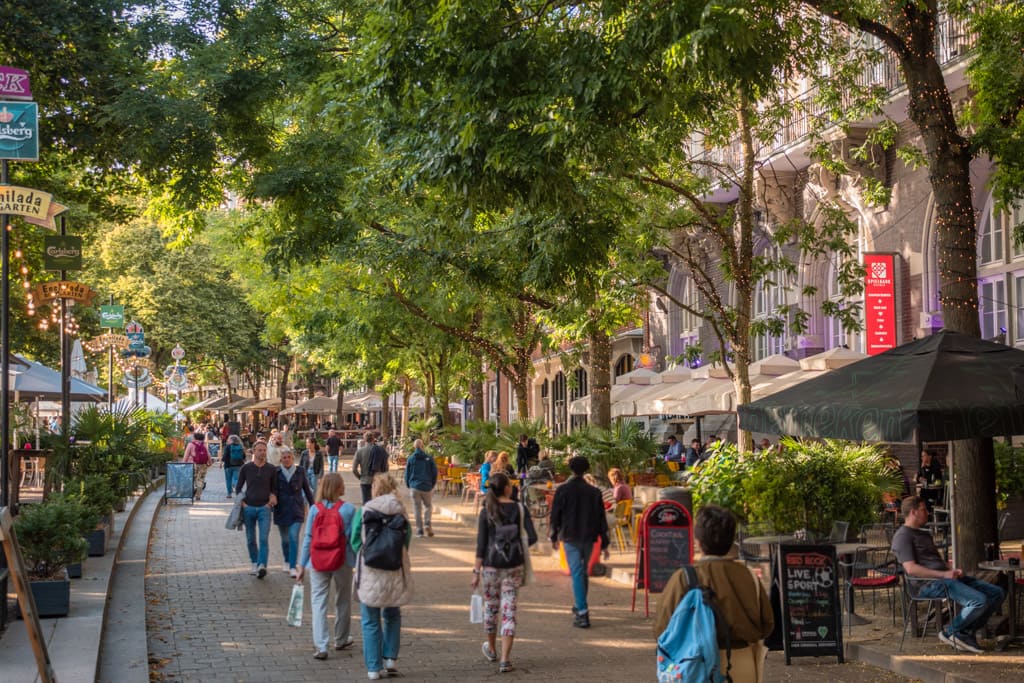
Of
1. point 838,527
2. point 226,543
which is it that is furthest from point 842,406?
point 226,543

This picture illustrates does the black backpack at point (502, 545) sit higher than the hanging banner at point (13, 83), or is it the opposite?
the hanging banner at point (13, 83)

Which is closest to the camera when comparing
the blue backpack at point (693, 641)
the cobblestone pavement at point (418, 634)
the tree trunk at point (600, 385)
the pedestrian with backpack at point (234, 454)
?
the blue backpack at point (693, 641)

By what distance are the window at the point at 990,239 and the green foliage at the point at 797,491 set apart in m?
7.94

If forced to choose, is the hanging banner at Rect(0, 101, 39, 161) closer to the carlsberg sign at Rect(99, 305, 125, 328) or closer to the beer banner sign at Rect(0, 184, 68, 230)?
the beer banner sign at Rect(0, 184, 68, 230)

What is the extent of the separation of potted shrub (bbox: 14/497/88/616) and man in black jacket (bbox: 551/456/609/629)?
15.0 ft

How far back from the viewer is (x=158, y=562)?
649 inches

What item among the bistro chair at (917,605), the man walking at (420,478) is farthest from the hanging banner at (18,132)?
the man walking at (420,478)

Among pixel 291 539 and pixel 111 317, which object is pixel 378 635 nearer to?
pixel 291 539

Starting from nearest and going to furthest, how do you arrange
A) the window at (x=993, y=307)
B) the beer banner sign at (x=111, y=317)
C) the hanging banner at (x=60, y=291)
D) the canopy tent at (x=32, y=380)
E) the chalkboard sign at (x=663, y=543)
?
the chalkboard sign at (x=663, y=543)
the hanging banner at (x=60, y=291)
the window at (x=993, y=307)
the canopy tent at (x=32, y=380)
the beer banner sign at (x=111, y=317)

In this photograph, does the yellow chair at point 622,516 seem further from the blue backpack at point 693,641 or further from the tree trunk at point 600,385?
the blue backpack at point 693,641

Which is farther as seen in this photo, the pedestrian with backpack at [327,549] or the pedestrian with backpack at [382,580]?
the pedestrian with backpack at [327,549]

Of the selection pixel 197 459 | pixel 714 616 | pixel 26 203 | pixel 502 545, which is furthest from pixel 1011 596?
pixel 197 459

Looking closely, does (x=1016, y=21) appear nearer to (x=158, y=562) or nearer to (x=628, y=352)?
(x=158, y=562)

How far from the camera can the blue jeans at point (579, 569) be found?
1145 cm
